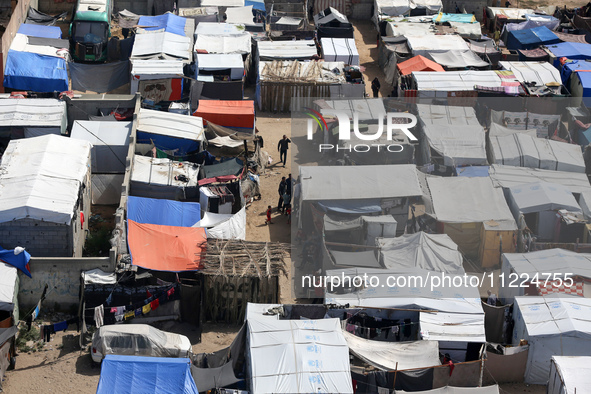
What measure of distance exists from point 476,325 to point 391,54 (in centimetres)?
2309

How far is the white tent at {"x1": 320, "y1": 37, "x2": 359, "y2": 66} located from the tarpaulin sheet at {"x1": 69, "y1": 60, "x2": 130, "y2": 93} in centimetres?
997

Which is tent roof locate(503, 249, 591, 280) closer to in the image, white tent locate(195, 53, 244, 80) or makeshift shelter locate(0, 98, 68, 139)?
makeshift shelter locate(0, 98, 68, 139)

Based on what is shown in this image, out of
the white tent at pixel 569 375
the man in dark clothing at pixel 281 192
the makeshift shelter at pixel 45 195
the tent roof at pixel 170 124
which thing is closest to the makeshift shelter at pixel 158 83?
the tent roof at pixel 170 124

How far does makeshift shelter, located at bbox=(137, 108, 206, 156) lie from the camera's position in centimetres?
3156

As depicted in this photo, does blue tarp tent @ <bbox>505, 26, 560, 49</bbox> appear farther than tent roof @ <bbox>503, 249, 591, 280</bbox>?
Yes

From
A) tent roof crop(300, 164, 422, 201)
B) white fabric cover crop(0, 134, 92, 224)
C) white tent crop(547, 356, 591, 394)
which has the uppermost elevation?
white tent crop(547, 356, 591, 394)

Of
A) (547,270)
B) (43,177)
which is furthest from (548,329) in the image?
(43,177)

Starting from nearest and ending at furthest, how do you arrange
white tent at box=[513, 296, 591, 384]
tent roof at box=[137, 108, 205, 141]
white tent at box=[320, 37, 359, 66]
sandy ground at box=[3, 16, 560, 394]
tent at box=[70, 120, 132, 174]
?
white tent at box=[513, 296, 591, 384] → sandy ground at box=[3, 16, 560, 394] → tent at box=[70, 120, 132, 174] → tent roof at box=[137, 108, 205, 141] → white tent at box=[320, 37, 359, 66]

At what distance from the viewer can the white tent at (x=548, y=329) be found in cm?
2142

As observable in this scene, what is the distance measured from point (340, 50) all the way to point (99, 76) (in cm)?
1202

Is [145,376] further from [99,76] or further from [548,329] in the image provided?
[99,76]

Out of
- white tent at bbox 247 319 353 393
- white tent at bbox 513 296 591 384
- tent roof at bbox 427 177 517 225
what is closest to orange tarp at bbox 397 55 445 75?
tent roof at bbox 427 177 517 225

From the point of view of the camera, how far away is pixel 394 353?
21234mm

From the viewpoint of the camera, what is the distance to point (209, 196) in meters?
28.3
